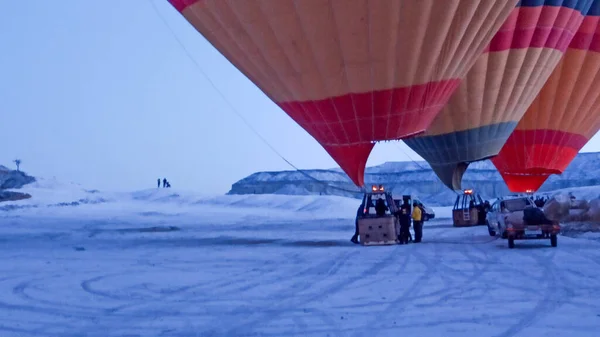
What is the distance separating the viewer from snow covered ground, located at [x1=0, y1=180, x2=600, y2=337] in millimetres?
6211

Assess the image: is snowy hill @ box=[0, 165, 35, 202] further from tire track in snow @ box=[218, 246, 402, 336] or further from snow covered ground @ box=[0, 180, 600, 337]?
tire track in snow @ box=[218, 246, 402, 336]

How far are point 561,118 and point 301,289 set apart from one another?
15436 millimetres

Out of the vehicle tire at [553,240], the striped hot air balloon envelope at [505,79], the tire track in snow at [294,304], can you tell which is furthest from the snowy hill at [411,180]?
the tire track in snow at [294,304]

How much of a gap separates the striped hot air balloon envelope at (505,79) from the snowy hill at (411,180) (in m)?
48.9

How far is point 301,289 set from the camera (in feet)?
27.9

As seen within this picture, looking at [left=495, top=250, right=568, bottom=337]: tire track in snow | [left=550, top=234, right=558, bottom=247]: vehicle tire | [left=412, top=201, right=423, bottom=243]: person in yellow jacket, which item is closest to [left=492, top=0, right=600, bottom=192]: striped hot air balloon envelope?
[left=412, top=201, right=423, bottom=243]: person in yellow jacket

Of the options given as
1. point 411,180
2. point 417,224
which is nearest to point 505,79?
point 417,224

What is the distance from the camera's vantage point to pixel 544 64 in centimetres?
1803

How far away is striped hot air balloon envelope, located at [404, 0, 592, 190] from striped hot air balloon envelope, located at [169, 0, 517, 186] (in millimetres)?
3045

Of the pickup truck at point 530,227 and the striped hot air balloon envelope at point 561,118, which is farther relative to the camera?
the striped hot air balloon envelope at point 561,118

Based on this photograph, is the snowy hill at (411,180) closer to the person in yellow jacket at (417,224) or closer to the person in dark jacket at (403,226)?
the person in yellow jacket at (417,224)

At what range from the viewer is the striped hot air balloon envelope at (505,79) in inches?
675

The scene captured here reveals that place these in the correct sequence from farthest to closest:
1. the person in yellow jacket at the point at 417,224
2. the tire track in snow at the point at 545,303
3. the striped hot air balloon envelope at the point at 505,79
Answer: the striped hot air balloon envelope at the point at 505,79
the person in yellow jacket at the point at 417,224
the tire track in snow at the point at 545,303

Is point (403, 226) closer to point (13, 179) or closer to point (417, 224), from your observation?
point (417, 224)
